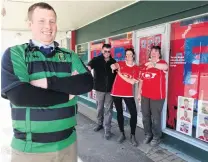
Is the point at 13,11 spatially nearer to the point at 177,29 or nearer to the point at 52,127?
the point at 177,29

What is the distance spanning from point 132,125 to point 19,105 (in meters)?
2.77

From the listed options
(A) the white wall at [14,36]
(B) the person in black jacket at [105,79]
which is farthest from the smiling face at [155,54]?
(A) the white wall at [14,36]

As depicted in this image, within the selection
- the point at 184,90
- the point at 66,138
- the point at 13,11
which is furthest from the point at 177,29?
the point at 13,11

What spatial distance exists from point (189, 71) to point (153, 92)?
0.65 meters

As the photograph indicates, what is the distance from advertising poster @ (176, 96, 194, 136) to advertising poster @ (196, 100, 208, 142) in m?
0.15

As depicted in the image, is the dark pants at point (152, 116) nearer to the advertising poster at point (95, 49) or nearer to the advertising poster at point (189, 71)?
the advertising poster at point (189, 71)

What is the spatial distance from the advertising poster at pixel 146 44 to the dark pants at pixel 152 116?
107 cm

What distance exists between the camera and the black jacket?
4207mm

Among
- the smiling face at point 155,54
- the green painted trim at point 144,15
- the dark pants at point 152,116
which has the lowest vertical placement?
the dark pants at point 152,116

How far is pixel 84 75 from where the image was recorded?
1641 millimetres

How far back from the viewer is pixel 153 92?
3.60m

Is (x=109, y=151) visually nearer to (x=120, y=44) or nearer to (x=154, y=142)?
(x=154, y=142)

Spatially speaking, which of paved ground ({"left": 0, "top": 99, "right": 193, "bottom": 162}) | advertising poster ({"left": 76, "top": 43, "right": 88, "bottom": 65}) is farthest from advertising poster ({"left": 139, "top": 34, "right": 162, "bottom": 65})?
advertising poster ({"left": 76, "top": 43, "right": 88, "bottom": 65})

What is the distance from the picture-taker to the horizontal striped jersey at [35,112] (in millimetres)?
1373
